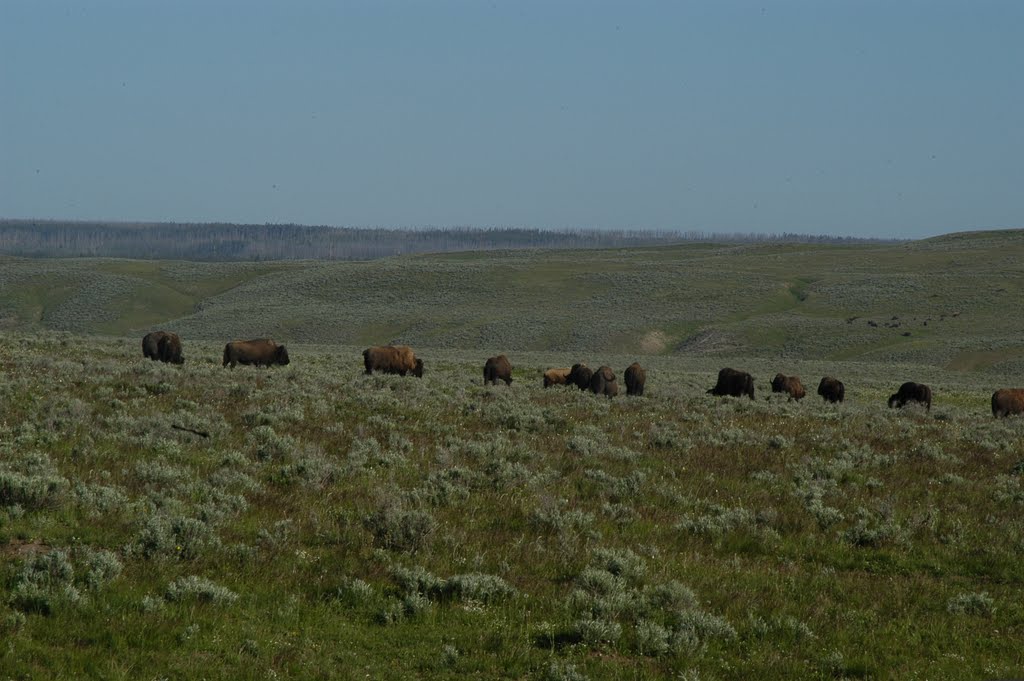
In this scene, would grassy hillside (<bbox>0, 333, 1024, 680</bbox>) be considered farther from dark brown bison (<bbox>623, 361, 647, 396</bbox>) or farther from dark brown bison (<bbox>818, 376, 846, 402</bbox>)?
dark brown bison (<bbox>818, 376, 846, 402</bbox>)

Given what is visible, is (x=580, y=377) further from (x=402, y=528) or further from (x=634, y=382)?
(x=402, y=528)

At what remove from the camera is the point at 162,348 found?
31.8m

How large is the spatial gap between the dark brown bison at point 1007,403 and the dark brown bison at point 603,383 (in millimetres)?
11859

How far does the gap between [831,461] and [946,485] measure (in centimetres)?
180

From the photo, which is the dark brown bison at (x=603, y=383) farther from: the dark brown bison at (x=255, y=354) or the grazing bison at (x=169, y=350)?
the grazing bison at (x=169, y=350)

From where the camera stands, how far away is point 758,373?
5866cm

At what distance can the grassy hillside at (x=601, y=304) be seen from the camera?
83562 mm

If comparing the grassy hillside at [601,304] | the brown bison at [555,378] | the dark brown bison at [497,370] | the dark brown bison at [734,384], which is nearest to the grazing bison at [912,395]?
the dark brown bison at [734,384]

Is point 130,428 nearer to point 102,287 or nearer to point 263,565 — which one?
point 263,565

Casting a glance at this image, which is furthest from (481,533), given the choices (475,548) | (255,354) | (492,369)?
(255,354)

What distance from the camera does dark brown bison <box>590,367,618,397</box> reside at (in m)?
31.9

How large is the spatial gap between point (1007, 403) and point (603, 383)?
41.5 feet

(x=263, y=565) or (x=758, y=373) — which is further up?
(x=263, y=565)

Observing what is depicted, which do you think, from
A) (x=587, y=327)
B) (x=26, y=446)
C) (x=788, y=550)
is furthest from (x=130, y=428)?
(x=587, y=327)
